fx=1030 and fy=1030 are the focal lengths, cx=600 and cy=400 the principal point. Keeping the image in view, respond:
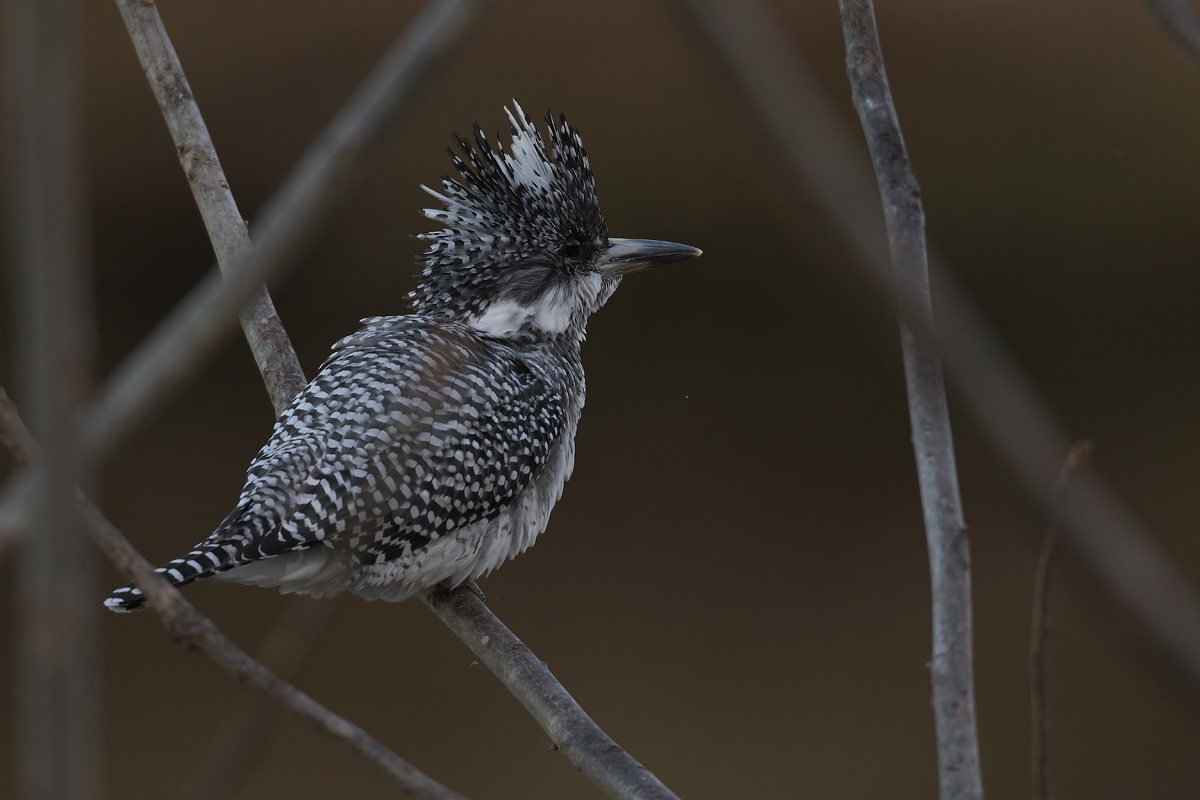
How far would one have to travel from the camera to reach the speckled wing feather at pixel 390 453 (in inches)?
47.9

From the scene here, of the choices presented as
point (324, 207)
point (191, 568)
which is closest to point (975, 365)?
point (324, 207)

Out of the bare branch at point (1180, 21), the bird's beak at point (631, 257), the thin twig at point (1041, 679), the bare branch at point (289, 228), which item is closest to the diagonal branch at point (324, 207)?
the bare branch at point (289, 228)

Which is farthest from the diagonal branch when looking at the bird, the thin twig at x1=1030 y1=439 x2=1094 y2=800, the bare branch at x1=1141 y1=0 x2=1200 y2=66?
the thin twig at x1=1030 y1=439 x2=1094 y2=800

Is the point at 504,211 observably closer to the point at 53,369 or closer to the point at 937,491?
the point at 937,491

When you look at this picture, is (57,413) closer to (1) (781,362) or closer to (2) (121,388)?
(2) (121,388)

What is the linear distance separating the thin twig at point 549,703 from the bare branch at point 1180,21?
0.73 meters

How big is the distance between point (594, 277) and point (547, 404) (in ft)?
1.03

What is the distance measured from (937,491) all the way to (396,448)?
82 cm

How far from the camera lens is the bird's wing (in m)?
1.24

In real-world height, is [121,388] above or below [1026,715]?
above

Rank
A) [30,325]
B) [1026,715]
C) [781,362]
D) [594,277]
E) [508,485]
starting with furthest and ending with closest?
[781,362]
[1026,715]
[594,277]
[508,485]
[30,325]

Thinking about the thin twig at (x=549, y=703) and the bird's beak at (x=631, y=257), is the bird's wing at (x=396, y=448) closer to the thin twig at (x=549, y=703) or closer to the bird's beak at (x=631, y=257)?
the thin twig at (x=549, y=703)

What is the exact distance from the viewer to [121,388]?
0.27 metres

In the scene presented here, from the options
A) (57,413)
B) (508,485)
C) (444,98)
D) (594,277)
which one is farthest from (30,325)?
(444,98)
